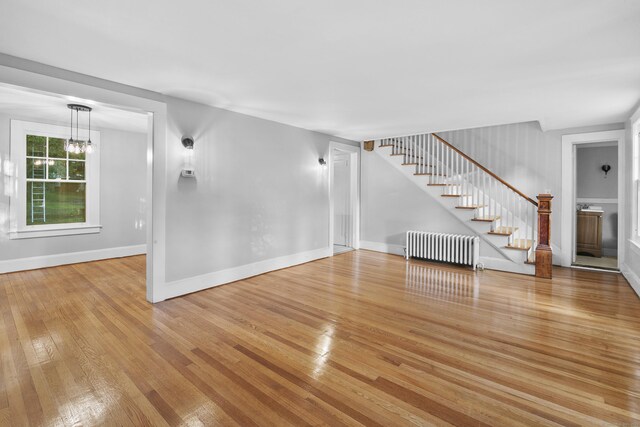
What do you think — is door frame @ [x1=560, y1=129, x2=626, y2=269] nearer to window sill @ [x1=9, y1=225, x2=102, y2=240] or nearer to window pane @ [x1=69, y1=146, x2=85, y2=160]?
window sill @ [x1=9, y1=225, x2=102, y2=240]

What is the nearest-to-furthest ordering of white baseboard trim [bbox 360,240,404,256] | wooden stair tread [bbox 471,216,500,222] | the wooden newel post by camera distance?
the wooden newel post < wooden stair tread [bbox 471,216,500,222] < white baseboard trim [bbox 360,240,404,256]

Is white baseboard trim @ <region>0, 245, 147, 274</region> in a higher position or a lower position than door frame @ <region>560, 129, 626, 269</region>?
lower

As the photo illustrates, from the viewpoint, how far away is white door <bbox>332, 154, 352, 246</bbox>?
7844 millimetres

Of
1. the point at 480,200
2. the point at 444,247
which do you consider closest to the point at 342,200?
the point at 444,247

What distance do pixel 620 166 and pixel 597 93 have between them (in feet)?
7.86

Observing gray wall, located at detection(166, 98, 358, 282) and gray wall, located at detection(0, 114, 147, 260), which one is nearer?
gray wall, located at detection(166, 98, 358, 282)

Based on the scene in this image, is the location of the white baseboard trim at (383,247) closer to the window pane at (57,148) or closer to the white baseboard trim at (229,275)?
the white baseboard trim at (229,275)

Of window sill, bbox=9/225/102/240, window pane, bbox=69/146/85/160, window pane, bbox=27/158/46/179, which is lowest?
window sill, bbox=9/225/102/240

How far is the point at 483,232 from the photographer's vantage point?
5.77 meters

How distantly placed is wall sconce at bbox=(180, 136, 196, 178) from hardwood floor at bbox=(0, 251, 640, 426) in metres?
1.61

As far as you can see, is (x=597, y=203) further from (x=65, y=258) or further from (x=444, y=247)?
(x=65, y=258)

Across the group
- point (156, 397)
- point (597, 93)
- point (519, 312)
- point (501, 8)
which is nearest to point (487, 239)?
point (519, 312)

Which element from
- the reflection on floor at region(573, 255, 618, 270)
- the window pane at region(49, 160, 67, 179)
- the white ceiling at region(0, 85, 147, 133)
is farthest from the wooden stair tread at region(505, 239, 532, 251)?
the window pane at region(49, 160, 67, 179)

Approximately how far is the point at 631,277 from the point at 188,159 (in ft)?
21.6
